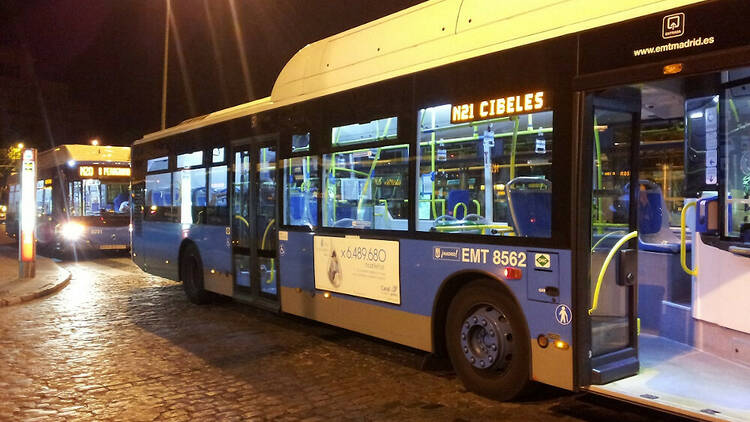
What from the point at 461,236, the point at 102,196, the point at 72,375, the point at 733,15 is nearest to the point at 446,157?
the point at 461,236

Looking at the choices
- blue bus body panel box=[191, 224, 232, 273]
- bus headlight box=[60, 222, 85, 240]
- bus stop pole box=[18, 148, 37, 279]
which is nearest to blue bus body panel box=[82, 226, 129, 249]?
bus headlight box=[60, 222, 85, 240]

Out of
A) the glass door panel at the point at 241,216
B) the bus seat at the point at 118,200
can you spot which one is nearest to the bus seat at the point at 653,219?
the glass door panel at the point at 241,216

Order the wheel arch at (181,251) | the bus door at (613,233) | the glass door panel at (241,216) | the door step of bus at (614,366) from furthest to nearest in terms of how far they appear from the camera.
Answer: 1. the wheel arch at (181,251)
2. the glass door panel at (241,216)
3. the bus door at (613,233)
4. the door step of bus at (614,366)

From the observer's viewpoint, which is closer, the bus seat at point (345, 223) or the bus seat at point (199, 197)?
the bus seat at point (345, 223)

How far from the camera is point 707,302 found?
5.99 metres

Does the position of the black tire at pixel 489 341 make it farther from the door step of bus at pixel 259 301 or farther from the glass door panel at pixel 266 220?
the glass door panel at pixel 266 220

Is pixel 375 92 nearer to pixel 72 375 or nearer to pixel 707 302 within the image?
pixel 707 302

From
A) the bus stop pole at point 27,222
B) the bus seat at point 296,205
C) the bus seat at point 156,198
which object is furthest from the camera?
the bus stop pole at point 27,222

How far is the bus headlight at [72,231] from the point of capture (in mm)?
19203

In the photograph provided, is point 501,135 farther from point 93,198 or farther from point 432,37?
point 93,198

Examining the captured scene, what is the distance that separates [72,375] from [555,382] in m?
4.96

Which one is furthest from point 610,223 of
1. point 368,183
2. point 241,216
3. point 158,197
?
point 158,197

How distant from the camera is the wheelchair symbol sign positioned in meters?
4.81

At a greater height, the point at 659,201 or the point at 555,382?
the point at 659,201
